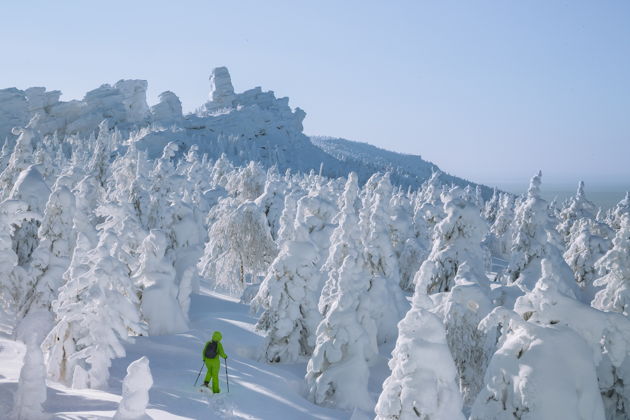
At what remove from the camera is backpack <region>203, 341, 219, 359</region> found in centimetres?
1201

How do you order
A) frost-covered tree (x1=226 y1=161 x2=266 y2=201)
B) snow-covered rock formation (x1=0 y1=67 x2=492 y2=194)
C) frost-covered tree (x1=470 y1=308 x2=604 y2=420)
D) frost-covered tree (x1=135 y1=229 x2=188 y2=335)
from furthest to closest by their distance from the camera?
snow-covered rock formation (x1=0 y1=67 x2=492 y2=194), frost-covered tree (x1=226 y1=161 x2=266 y2=201), frost-covered tree (x1=135 y1=229 x2=188 y2=335), frost-covered tree (x1=470 y1=308 x2=604 y2=420)

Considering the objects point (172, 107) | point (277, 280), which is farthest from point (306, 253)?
point (172, 107)

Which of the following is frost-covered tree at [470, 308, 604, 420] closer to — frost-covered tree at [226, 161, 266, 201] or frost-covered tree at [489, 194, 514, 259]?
frost-covered tree at [226, 161, 266, 201]

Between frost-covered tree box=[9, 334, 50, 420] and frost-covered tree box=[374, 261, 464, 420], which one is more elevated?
frost-covered tree box=[374, 261, 464, 420]

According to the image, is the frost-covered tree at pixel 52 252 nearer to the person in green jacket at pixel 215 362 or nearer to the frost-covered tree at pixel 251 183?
the person in green jacket at pixel 215 362

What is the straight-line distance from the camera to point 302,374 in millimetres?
17734

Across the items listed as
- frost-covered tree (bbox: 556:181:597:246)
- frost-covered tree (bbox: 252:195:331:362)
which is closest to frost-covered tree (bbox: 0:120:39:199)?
frost-covered tree (bbox: 252:195:331:362)

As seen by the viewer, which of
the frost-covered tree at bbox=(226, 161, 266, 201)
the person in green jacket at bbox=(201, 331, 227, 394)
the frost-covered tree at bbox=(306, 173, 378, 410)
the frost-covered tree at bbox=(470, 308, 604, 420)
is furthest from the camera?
the frost-covered tree at bbox=(226, 161, 266, 201)

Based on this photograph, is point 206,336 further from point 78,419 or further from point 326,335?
point 78,419

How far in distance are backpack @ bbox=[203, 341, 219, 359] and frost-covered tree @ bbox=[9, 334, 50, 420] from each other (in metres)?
3.48

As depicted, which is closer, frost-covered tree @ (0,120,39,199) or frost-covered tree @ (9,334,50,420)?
frost-covered tree @ (9,334,50,420)

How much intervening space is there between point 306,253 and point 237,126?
4541 inches

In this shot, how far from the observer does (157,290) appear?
18.1 metres

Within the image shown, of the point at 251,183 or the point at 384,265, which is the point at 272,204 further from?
the point at 384,265
